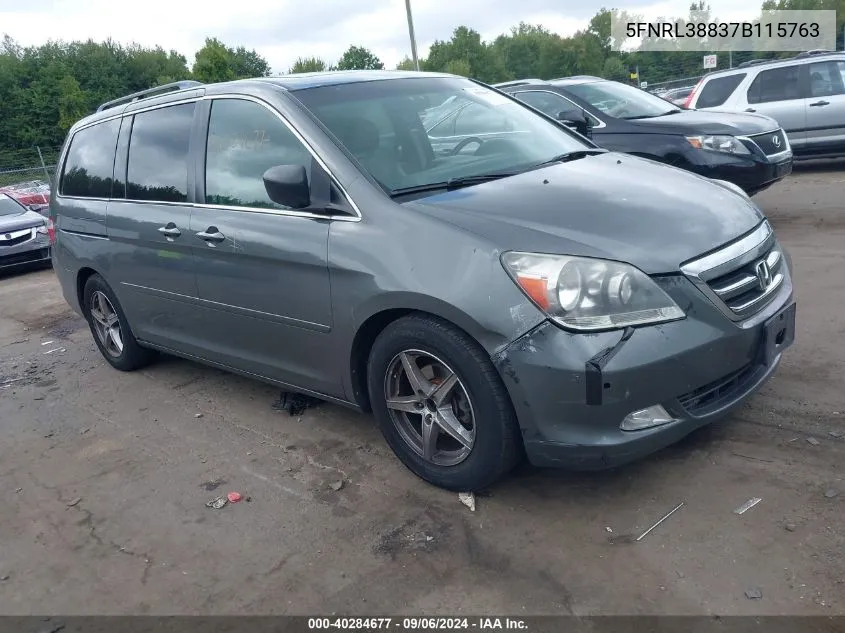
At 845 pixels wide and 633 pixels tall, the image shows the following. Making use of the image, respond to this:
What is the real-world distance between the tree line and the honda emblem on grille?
65.4 feet

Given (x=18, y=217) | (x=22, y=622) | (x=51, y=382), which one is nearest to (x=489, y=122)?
(x=22, y=622)

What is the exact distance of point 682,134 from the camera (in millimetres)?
7723

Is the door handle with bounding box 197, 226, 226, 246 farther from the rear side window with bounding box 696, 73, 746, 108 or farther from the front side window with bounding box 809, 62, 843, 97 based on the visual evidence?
the front side window with bounding box 809, 62, 843, 97

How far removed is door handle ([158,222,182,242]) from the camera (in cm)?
444

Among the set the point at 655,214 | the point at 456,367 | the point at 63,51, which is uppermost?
the point at 63,51

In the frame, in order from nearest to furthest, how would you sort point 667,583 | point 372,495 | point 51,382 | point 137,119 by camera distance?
point 667,583
point 372,495
point 137,119
point 51,382

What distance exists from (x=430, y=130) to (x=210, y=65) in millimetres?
34952

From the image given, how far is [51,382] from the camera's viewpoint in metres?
5.90

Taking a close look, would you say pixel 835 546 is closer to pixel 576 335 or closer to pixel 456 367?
pixel 576 335

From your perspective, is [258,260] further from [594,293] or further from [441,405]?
[594,293]

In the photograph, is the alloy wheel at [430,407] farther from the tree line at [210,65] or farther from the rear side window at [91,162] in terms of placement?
the tree line at [210,65]

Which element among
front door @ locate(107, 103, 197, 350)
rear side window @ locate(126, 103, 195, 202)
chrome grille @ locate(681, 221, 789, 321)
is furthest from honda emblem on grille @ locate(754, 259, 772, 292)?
rear side window @ locate(126, 103, 195, 202)

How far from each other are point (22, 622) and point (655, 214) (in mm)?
2958

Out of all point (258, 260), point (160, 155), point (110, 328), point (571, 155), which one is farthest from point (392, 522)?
point (110, 328)
